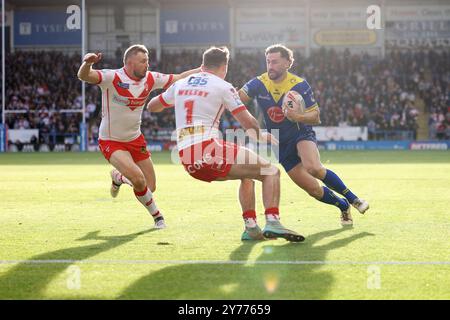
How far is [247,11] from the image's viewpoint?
152 ft

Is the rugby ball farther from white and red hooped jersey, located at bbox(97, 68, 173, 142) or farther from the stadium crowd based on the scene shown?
the stadium crowd

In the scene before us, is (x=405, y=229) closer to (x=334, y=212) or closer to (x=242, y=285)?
(x=334, y=212)

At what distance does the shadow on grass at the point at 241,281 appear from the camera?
17.3ft

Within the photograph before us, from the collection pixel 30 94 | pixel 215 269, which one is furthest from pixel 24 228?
pixel 30 94

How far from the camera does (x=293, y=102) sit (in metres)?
8.85

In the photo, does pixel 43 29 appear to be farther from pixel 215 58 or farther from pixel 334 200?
pixel 215 58

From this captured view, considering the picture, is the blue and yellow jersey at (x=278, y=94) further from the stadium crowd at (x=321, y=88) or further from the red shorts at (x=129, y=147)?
the stadium crowd at (x=321, y=88)

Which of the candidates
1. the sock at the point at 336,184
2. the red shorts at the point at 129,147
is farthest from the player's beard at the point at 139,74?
the sock at the point at 336,184

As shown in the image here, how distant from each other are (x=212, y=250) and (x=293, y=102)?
7.87 feet

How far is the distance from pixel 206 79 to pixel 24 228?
323 centimetres

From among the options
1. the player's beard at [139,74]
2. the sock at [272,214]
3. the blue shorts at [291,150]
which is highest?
the player's beard at [139,74]

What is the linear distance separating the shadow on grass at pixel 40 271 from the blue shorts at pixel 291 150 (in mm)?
2250

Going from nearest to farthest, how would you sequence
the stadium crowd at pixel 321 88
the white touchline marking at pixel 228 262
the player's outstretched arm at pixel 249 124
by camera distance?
the white touchline marking at pixel 228 262
the player's outstretched arm at pixel 249 124
the stadium crowd at pixel 321 88

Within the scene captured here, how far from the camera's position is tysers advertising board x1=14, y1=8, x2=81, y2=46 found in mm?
47031
